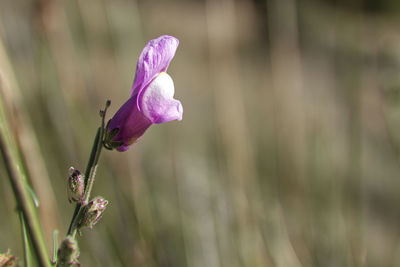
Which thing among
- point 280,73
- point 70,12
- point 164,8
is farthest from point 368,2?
point 280,73

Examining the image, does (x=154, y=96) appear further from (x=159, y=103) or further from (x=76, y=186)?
(x=76, y=186)

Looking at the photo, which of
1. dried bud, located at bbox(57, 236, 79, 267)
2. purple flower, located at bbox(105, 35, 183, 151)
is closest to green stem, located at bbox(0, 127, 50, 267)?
dried bud, located at bbox(57, 236, 79, 267)

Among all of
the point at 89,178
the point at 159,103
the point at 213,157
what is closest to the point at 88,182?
the point at 89,178

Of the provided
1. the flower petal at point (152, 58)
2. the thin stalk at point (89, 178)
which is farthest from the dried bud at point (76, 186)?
the flower petal at point (152, 58)

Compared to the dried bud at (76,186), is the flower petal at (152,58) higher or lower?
higher

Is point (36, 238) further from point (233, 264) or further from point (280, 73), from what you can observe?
point (280, 73)

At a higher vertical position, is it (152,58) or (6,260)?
(152,58)

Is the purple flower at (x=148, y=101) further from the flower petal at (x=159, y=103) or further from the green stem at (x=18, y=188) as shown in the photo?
the green stem at (x=18, y=188)
